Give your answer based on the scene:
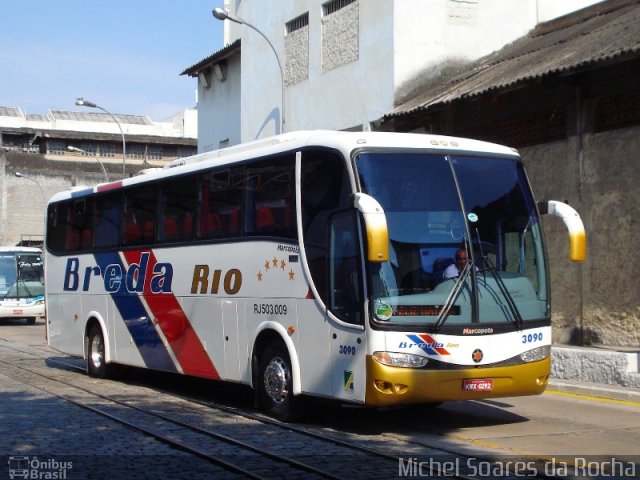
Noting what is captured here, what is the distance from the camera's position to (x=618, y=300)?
50.5ft

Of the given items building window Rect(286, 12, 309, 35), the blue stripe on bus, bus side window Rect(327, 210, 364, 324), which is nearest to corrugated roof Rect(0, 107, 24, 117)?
building window Rect(286, 12, 309, 35)

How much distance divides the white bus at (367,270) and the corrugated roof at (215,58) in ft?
62.0

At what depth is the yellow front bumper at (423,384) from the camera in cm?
945

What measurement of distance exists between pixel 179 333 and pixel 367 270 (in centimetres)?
475

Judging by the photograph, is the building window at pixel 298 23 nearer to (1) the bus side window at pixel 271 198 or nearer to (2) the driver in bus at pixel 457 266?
(1) the bus side window at pixel 271 198

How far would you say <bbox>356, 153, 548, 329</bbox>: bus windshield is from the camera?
31.4 ft

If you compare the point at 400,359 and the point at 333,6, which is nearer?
the point at 400,359

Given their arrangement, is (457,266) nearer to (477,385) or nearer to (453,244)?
(453,244)

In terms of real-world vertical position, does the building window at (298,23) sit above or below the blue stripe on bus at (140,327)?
above

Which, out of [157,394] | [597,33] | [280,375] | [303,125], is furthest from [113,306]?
[303,125]

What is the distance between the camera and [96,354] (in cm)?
1639

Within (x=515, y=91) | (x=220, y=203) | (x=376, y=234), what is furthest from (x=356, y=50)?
(x=376, y=234)

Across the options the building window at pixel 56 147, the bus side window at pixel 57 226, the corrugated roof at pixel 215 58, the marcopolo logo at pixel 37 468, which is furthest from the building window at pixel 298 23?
the building window at pixel 56 147

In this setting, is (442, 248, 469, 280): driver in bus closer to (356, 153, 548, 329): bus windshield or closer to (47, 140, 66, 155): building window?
(356, 153, 548, 329): bus windshield
